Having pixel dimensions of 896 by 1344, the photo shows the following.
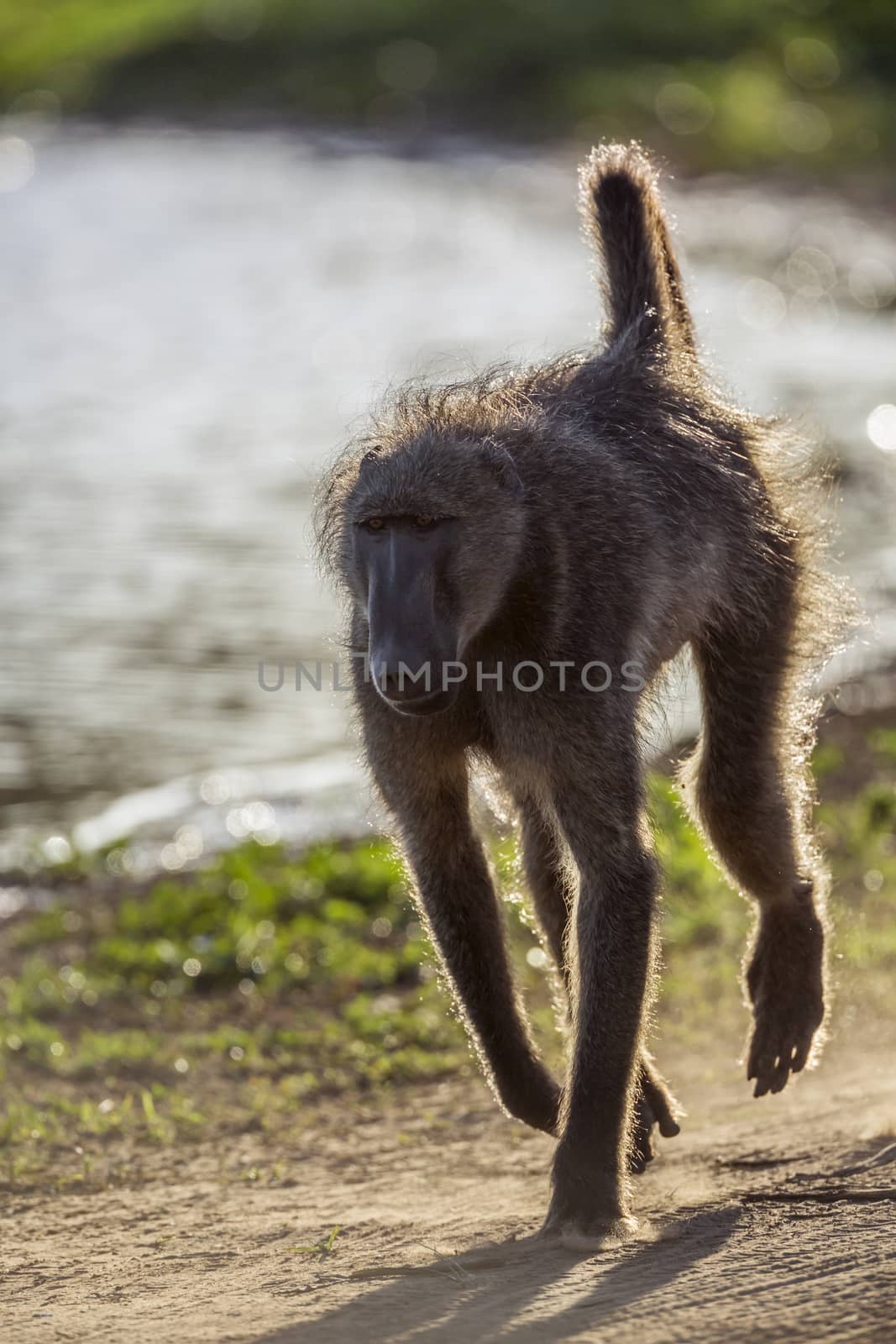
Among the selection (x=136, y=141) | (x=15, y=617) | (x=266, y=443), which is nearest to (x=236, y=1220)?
(x=15, y=617)

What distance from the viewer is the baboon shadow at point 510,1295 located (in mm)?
3092

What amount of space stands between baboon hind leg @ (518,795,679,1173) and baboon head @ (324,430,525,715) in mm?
703

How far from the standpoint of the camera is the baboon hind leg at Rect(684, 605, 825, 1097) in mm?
4445

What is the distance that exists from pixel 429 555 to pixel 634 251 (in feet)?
5.10

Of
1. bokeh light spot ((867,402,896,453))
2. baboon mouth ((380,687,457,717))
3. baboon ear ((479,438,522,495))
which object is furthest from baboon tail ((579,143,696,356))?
bokeh light spot ((867,402,896,453))

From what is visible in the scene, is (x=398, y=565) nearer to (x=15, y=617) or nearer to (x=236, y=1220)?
(x=236, y=1220)

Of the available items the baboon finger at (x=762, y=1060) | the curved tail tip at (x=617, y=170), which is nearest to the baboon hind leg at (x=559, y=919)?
the baboon finger at (x=762, y=1060)

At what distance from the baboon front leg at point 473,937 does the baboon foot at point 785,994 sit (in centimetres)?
63

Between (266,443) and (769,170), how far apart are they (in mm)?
12477

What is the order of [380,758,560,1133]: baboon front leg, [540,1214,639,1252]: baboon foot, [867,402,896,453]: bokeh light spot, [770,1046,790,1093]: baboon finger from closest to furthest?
1. [540,1214,639,1252]: baboon foot
2. [380,758,560,1133]: baboon front leg
3. [770,1046,790,1093]: baboon finger
4. [867,402,896,453]: bokeh light spot

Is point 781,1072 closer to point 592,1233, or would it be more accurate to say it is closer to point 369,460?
point 592,1233

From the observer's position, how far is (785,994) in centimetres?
445

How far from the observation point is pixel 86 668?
8.59m

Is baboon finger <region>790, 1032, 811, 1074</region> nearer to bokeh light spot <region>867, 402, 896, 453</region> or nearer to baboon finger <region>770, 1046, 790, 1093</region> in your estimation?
baboon finger <region>770, 1046, 790, 1093</region>
